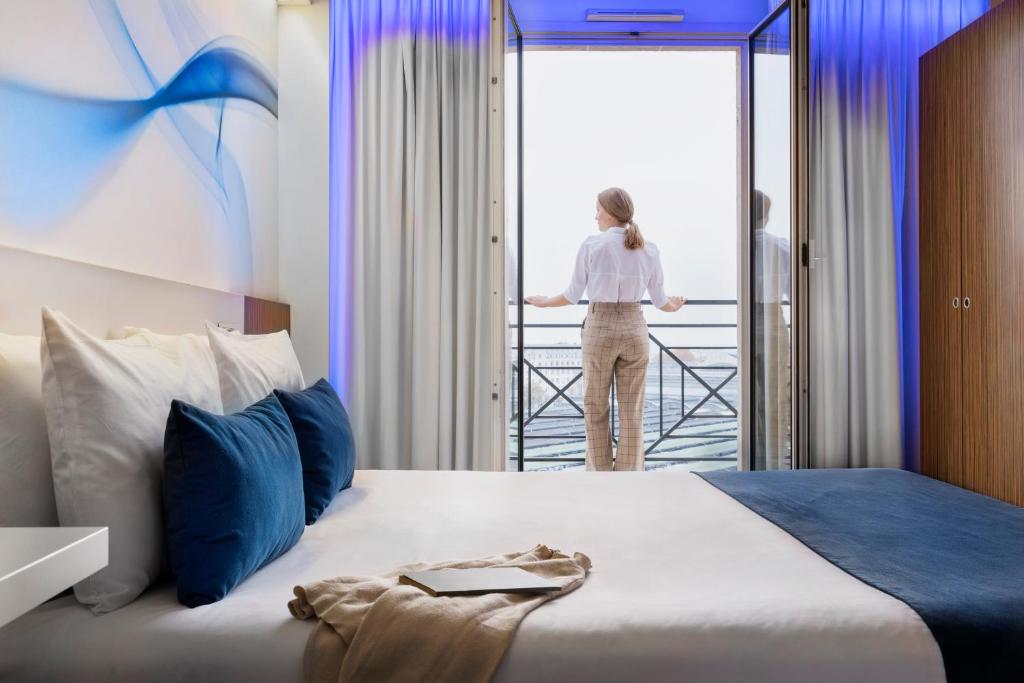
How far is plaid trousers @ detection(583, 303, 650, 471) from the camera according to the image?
3.81 m

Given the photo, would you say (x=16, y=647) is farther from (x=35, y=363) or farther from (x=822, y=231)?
(x=822, y=231)

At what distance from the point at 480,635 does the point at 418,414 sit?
2.36 meters

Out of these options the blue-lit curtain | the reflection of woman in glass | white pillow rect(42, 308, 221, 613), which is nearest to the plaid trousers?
the reflection of woman in glass

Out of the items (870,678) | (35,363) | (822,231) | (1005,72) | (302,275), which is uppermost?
(1005,72)

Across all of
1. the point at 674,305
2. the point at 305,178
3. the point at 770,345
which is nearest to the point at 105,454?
the point at 305,178

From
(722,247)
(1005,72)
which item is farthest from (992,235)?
(722,247)

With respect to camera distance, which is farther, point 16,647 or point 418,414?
point 418,414

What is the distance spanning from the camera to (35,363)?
1.36 m

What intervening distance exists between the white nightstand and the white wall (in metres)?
2.63

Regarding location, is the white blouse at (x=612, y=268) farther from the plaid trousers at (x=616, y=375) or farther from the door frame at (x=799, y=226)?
the door frame at (x=799, y=226)

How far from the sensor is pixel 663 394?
5852 mm

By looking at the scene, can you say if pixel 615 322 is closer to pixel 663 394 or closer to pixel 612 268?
pixel 612 268

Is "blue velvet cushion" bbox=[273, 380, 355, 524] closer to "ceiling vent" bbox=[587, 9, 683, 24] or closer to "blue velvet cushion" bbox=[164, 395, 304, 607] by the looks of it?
"blue velvet cushion" bbox=[164, 395, 304, 607]

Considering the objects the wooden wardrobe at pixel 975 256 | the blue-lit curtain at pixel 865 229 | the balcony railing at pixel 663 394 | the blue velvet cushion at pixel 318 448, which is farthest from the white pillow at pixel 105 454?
the balcony railing at pixel 663 394
